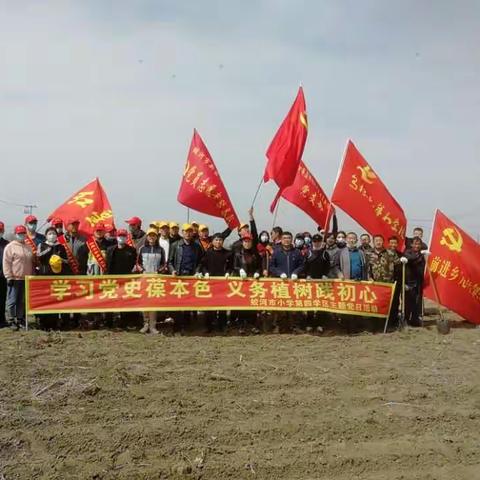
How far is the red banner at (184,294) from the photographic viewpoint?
27.1 feet

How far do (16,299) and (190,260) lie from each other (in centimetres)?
272

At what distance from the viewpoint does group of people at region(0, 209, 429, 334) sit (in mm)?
8461

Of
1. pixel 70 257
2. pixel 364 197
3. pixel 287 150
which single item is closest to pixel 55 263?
pixel 70 257

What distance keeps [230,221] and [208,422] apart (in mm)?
5307

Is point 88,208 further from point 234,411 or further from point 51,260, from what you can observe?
point 234,411

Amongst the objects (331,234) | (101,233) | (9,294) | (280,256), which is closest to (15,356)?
(9,294)

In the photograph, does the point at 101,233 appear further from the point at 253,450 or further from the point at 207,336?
the point at 253,450

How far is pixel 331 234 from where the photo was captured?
33.1 feet

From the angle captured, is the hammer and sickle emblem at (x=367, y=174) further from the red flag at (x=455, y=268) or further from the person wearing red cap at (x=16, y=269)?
the person wearing red cap at (x=16, y=269)

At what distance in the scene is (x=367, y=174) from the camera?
916 cm

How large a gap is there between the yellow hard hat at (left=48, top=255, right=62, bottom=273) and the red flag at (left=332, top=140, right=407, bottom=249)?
4.40 m

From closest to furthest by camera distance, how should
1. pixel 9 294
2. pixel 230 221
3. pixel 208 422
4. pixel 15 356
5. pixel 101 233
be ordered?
pixel 208 422 < pixel 15 356 < pixel 9 294 < pixel 101 233 < pixel 230 221

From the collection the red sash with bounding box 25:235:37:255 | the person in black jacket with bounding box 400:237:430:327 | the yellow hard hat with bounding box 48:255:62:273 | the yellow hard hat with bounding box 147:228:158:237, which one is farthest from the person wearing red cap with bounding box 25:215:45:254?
the person in black jacket with bounding box 400:237:430:327

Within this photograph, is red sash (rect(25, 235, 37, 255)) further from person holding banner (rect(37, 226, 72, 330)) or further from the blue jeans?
the blue jeans
